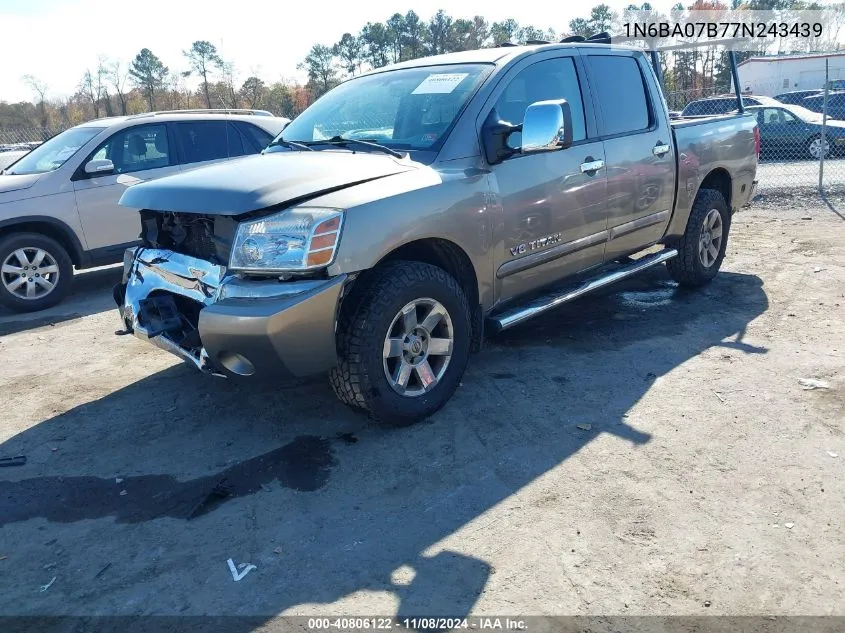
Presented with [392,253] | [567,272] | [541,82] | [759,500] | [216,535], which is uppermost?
[541,82]

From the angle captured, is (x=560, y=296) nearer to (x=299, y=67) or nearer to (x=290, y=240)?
(x=290, y=240)

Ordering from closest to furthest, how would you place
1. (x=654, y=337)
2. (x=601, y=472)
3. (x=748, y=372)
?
1. (x=601, y=472)
2. (x=748, y=372)
3. (x=654, y=337)

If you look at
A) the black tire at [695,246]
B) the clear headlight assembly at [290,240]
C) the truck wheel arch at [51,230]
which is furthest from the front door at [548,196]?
the truck wheel arch at [51,230]

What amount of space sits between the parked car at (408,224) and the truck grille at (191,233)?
13mm

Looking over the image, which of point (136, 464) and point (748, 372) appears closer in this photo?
point (136, 464)

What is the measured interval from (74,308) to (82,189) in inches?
48.8

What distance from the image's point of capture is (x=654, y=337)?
5188mm

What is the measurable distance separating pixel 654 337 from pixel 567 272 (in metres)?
0.98

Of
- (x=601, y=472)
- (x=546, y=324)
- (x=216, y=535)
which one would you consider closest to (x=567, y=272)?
(x=546, y=324)

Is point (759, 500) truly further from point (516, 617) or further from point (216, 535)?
point (216, 535)

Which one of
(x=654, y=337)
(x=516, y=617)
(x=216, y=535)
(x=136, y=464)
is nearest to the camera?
(x=516, y=617)

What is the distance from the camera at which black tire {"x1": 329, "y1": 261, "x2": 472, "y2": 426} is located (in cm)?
349

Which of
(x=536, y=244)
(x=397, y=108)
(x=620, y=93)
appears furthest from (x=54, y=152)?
(x=620, y=93)

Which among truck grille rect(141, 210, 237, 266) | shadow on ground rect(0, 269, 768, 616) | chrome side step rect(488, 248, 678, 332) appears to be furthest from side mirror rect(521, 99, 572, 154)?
truck grille rect(141, 210, 237, 266)
